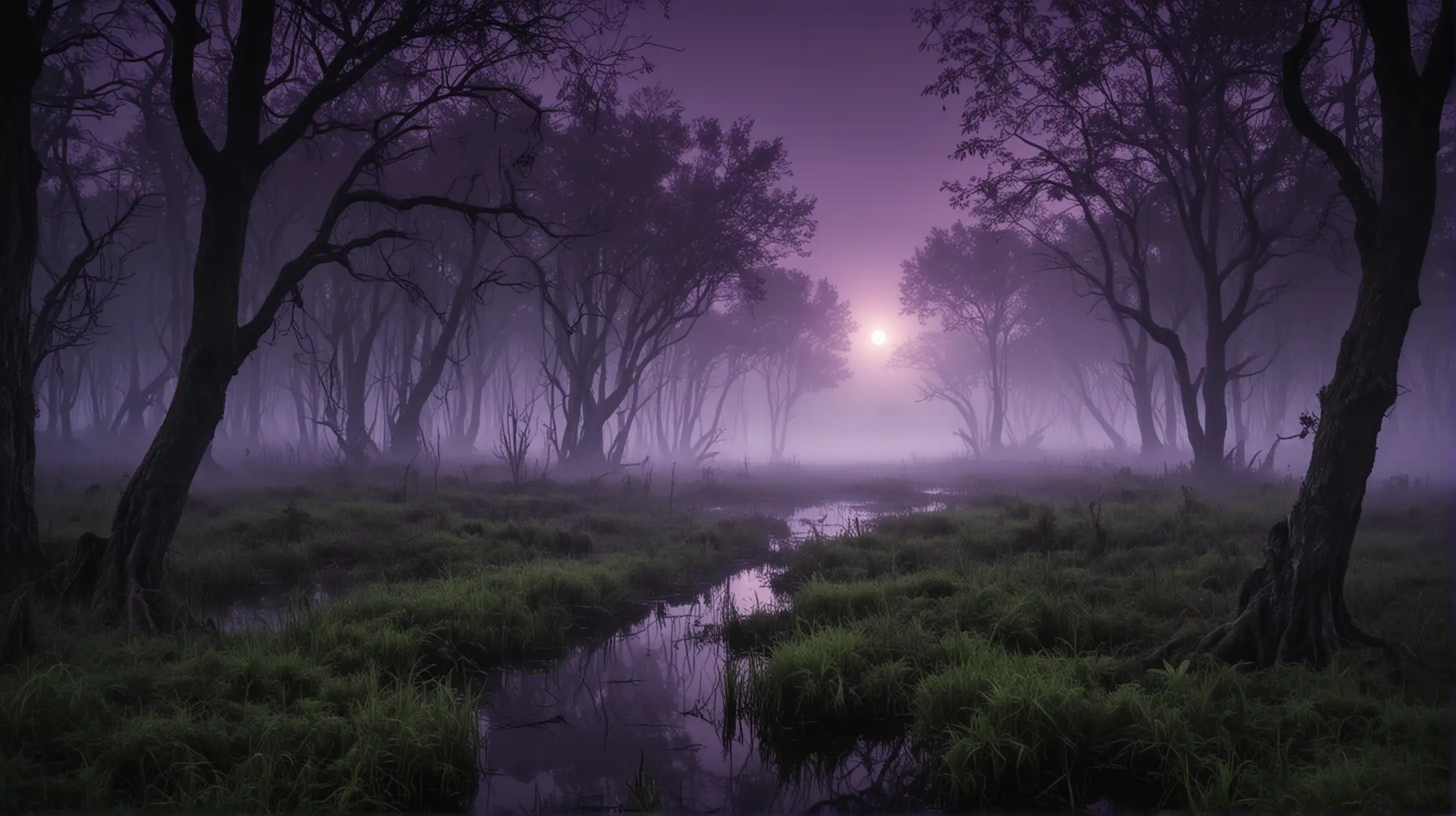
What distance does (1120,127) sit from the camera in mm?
17297

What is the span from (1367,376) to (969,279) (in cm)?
3244

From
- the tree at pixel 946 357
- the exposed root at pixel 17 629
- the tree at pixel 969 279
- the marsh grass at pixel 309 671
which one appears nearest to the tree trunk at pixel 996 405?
the tree at pixel 969 279

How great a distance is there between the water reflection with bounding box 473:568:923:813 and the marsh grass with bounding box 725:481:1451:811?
36 cm

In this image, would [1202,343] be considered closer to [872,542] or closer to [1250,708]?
[872,542]

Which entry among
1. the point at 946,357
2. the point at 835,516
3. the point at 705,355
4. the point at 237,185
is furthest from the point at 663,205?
the point at 946,357

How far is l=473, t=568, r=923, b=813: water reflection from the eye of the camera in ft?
13.4

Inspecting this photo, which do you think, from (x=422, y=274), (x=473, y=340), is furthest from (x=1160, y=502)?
(x=473, y=340)

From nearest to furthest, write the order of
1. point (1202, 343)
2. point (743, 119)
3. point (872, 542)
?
1. point (872, 542)
2. point (743, 119)
3. point (1202, 343)

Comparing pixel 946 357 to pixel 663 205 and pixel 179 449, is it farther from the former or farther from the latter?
pixel 179 449

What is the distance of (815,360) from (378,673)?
49833mm

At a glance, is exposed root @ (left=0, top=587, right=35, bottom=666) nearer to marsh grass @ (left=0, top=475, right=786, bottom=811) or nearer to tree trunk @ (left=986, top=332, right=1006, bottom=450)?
marsh grass @ (left=0, top=475, right=786, bottom=811)

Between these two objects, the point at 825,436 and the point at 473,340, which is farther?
the point at 825,436

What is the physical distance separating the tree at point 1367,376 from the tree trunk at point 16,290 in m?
10.8

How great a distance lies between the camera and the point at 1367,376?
5277 millimetres
